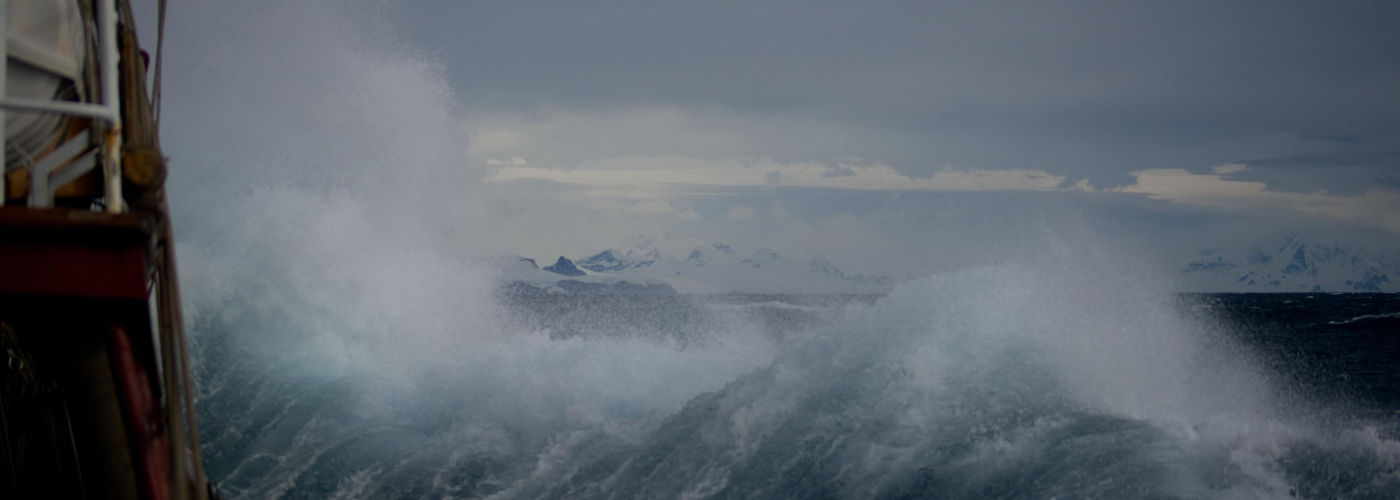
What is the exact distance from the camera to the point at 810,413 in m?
10.6

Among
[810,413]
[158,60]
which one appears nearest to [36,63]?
[158,60]

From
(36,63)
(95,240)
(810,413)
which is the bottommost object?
(810,413)

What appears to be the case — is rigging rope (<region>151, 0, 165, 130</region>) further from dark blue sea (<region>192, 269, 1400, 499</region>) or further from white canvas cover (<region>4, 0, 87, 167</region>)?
dark blue sea (<region>192, 269, 1400, 499</region>)

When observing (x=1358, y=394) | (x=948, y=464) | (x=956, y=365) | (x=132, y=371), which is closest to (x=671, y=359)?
(x=956, y=365)

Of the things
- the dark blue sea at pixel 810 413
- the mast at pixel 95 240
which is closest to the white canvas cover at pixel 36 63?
the mast at pixel 95 240

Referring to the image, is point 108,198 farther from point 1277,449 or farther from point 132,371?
point 1277,449

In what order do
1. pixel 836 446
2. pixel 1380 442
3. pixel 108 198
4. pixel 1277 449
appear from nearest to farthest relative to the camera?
1. pixel 108 198
2. pixel 1277 449
3. pixel 1380 442
4. pixel 836 446

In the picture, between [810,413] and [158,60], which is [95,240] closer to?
[158,60]

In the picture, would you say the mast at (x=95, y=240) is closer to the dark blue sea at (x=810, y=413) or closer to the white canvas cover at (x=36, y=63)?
the white canvas cover at (x=36, y=63)

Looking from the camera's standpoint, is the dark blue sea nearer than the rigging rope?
No

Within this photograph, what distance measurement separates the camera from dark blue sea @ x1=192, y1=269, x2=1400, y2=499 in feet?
29.0

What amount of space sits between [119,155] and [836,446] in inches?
298

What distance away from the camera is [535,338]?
55.8ft

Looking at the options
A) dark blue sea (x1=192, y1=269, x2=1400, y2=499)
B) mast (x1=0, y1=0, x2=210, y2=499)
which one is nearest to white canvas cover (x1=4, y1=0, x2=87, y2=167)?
mast (x1=0, y1=0, x2=210, y2=499)
